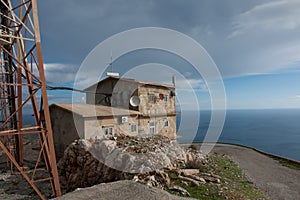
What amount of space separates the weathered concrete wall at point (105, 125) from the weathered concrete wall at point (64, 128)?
476 millimetres

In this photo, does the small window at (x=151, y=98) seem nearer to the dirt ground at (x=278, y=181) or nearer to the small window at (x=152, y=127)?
the small window at (x=152, y=127)

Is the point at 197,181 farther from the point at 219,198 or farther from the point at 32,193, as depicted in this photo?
the point at 32,193

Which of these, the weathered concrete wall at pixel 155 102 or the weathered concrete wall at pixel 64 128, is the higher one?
the weathered concrete wall at pixel 155 102

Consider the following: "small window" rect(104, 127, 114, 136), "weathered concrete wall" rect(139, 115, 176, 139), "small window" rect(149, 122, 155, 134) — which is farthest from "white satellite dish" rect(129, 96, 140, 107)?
"small window" rect(104, 127, 114, 136)

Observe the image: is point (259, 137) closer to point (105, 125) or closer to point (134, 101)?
point (134, 101)

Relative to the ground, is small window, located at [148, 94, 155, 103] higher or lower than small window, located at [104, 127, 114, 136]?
higher

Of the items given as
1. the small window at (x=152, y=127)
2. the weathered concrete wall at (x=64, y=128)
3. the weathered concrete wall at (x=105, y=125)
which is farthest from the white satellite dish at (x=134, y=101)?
the weathered concrete wall at (x=64, y=128)

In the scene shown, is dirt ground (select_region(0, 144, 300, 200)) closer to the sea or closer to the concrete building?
the concrete building

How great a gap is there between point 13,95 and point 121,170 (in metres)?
9.17

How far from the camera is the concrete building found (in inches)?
526

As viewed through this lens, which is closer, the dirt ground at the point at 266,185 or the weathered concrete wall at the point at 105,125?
the dirt ground at the point at 266,185

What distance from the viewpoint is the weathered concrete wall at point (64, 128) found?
1309cm

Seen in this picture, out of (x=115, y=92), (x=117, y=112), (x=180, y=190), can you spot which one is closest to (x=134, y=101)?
(x=117, y=112)

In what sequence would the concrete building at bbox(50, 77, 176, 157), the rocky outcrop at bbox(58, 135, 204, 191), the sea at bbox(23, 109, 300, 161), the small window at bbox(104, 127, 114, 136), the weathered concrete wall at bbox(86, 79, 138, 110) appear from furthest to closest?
the sea at bbox(23, 109, 300, 161)
the weathered concrete wall at bbox(86, 79, 138, 110)
the small window at bbox(104, 127, 114, 136)
the concrete building at bbox(50, 77, 176, 157)
the rocky outcrop at bbox(58, 135, 204, 191)
